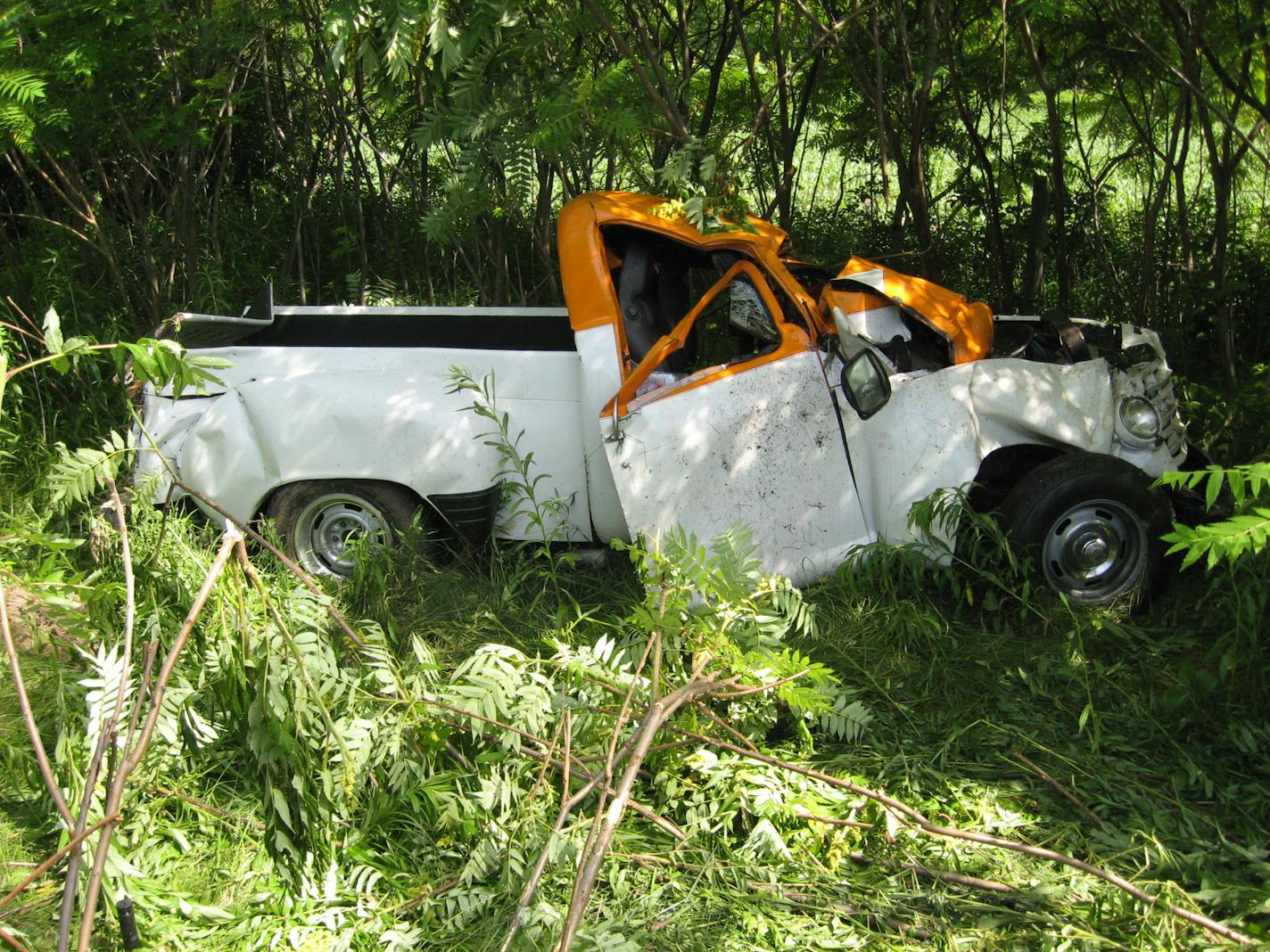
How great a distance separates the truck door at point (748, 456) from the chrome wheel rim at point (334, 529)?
50.1 inches

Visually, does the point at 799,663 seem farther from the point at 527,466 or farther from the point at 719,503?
the point at 527,466

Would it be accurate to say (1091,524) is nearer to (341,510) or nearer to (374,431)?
(374,431)

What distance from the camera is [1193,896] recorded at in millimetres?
3080

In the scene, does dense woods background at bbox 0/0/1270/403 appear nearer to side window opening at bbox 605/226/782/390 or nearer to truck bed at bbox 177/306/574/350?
side window opening at bbox 605/226/782/390

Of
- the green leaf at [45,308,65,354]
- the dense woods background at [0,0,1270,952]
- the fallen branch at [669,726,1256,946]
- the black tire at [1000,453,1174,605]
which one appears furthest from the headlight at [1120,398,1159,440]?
the green leaf at [45,308,65,354]

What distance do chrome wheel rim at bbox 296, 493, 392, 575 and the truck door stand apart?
127 centimetres

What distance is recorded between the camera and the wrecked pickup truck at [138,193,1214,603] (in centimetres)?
465

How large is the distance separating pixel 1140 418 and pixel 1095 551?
0.60m

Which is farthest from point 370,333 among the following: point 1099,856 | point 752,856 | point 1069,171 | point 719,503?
point 1069,171

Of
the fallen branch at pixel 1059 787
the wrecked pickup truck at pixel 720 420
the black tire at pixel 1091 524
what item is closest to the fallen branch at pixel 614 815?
the fallen branch at pixel 1059 787

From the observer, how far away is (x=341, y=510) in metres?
5.29

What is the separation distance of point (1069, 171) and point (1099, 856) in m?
5.40

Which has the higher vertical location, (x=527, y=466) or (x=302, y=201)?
(x=302, y=201)

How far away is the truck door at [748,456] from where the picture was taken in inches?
184
